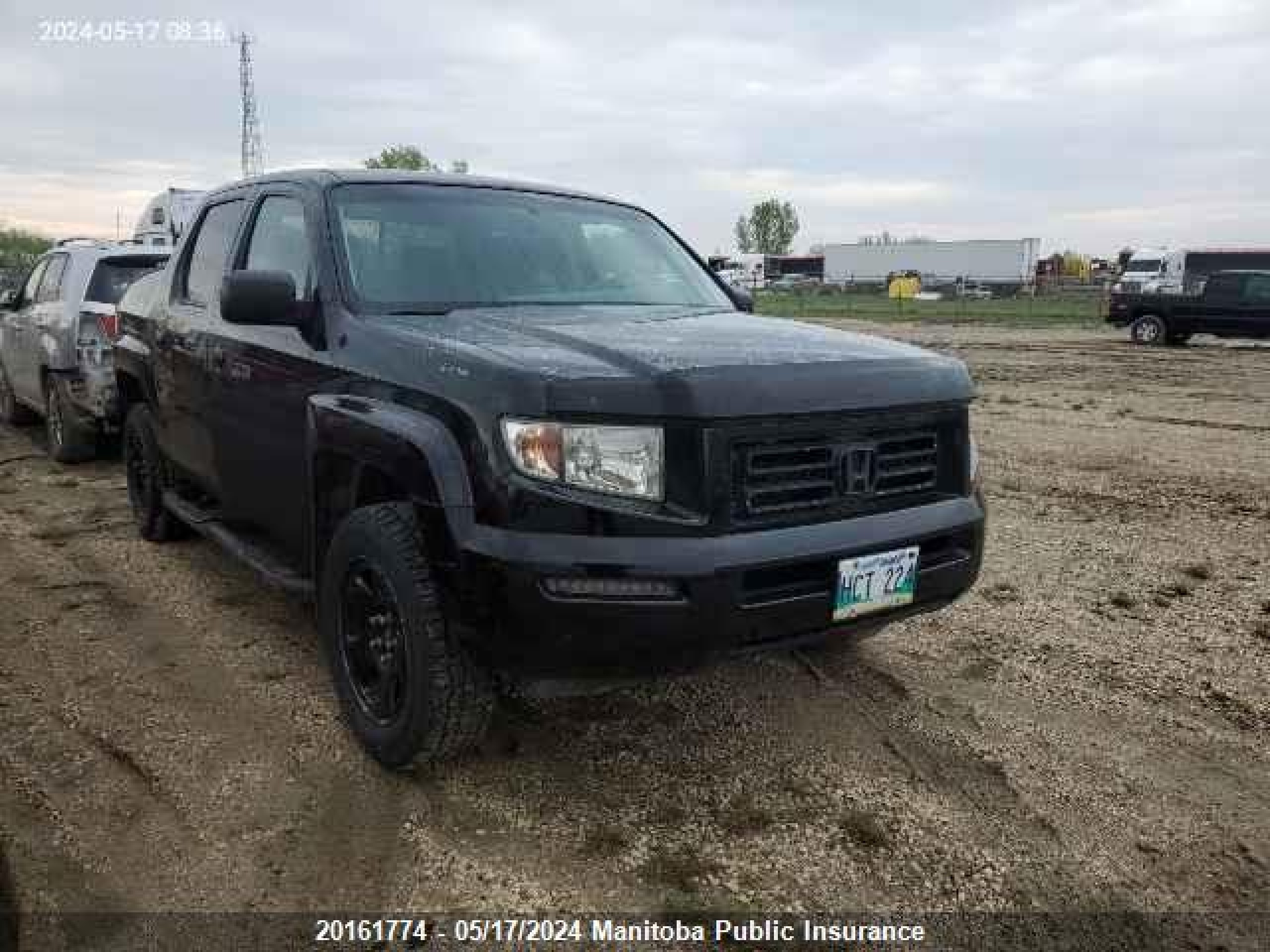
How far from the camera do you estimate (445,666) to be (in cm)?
263

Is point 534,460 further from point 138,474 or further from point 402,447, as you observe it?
point 138,474

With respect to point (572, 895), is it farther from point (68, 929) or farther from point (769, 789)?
→ point (68, 929)

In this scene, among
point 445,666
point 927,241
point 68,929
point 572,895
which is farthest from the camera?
point 927,241

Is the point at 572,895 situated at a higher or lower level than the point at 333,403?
lower

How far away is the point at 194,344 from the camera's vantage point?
420 cm

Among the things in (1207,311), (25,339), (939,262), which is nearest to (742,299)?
(25,339)

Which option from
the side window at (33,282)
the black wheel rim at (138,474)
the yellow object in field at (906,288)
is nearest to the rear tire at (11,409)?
the side window at (33,282)

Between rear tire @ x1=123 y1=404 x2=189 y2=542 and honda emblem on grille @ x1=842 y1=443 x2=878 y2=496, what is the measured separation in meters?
3.53

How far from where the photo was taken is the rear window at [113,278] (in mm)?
6949

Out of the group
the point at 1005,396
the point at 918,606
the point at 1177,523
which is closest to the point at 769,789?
the point at 918,606

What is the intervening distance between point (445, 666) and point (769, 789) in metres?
1.01

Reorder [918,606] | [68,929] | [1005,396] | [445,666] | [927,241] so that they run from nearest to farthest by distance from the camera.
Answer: [68,929] → [445,666] → [918,606] → [1005,396] → [927,241]

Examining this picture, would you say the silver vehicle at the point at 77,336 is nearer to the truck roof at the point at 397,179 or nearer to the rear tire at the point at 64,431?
the rear tire at the point at 64,431

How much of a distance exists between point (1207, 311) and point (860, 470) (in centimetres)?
2011
